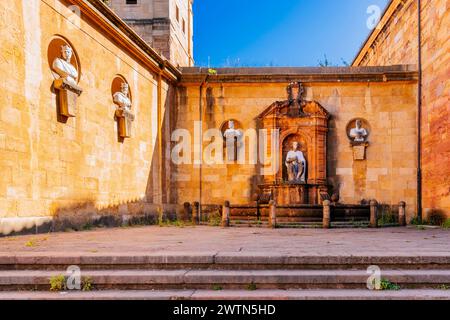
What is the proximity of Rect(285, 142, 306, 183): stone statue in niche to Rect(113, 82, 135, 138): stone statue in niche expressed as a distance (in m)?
5.64

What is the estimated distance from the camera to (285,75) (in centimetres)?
1420

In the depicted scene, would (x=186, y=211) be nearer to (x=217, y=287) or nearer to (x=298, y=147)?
(x=298, y=147)

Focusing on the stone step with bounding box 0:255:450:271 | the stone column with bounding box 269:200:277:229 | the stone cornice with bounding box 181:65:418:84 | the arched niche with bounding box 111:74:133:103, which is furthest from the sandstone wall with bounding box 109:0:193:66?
the stone step with bounding box 0:255:450:271

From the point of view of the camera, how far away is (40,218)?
7.78 metres

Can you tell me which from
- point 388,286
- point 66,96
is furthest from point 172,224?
point 388,286

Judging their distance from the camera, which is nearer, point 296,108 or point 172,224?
point 172,224

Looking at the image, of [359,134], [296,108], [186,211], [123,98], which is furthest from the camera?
[296,108]

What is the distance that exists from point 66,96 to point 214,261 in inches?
221

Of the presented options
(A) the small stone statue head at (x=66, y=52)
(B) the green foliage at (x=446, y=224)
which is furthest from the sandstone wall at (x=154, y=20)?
(B) the green foliage at (x=446, y=224)

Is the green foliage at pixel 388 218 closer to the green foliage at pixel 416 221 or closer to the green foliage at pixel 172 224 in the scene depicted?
the green foliage at pixel 416 221

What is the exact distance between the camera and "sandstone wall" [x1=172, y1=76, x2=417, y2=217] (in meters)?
13.7

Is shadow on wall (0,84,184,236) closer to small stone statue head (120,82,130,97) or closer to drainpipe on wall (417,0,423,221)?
small stone statue head (120,82,130,97)

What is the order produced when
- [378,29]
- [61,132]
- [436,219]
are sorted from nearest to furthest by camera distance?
[61,132]
[436,219]
[378,29]
